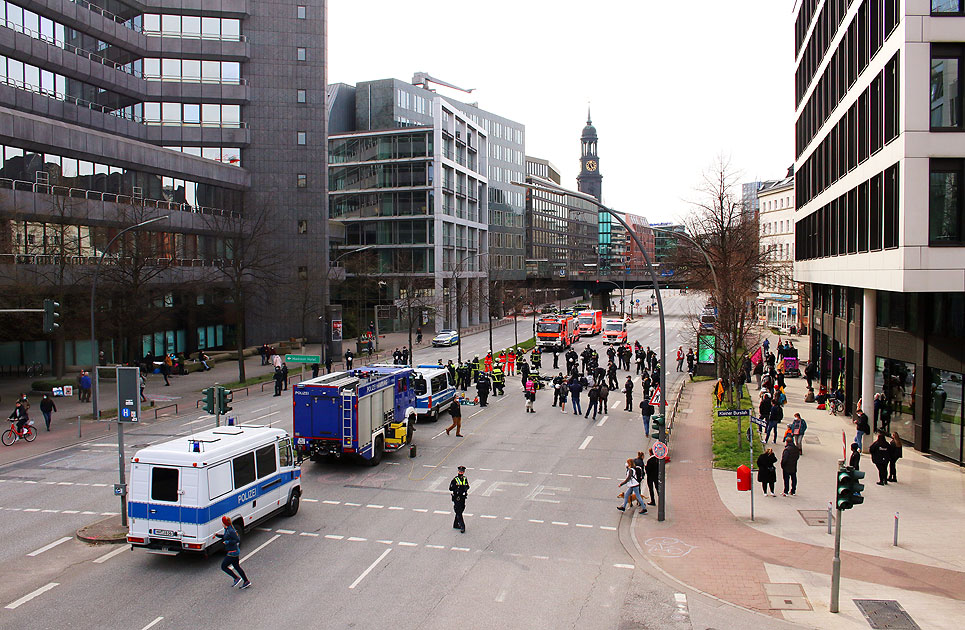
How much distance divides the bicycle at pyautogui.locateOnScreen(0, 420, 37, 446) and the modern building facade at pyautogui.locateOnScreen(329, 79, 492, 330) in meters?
46.7

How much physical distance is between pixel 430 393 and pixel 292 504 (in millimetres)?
13293

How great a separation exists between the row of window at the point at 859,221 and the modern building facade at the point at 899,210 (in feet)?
0.21

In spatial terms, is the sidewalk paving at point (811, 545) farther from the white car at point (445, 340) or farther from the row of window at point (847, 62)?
the white car at point (445, 340)

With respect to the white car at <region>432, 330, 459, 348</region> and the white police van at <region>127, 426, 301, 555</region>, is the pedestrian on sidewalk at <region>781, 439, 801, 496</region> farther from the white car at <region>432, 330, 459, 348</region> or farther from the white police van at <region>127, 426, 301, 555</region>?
the white car at <region>432, 330, 459, 348</region>

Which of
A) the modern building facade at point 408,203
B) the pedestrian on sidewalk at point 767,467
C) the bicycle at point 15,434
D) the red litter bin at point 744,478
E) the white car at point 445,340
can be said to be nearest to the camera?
the red litter bin at point 744,478

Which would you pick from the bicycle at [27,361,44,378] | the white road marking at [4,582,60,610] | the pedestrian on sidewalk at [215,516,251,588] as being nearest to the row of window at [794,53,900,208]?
the pedestrian on sidewalk at [215,516,251,588]

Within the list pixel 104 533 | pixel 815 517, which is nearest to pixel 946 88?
pixel 815 517

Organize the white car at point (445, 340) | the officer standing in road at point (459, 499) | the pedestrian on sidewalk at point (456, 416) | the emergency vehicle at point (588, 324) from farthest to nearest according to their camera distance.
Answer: the emergency vehicle at point (588, 324)
the white car at point (445, 340)
the pedestrian on sidewalk at point (456, 416)
the officer standing in road at point (459, 499)

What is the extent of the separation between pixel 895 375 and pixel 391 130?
63.5 metres

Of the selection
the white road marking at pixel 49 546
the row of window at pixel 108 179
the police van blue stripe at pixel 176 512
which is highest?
the row of window at pixel 108 179

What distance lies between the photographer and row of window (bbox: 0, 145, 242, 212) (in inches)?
1580

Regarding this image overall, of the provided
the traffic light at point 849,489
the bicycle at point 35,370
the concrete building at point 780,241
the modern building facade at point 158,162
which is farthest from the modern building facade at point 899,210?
the concrete building at point 780,241

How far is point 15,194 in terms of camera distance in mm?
37719

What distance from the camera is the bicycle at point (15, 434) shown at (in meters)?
26.5
